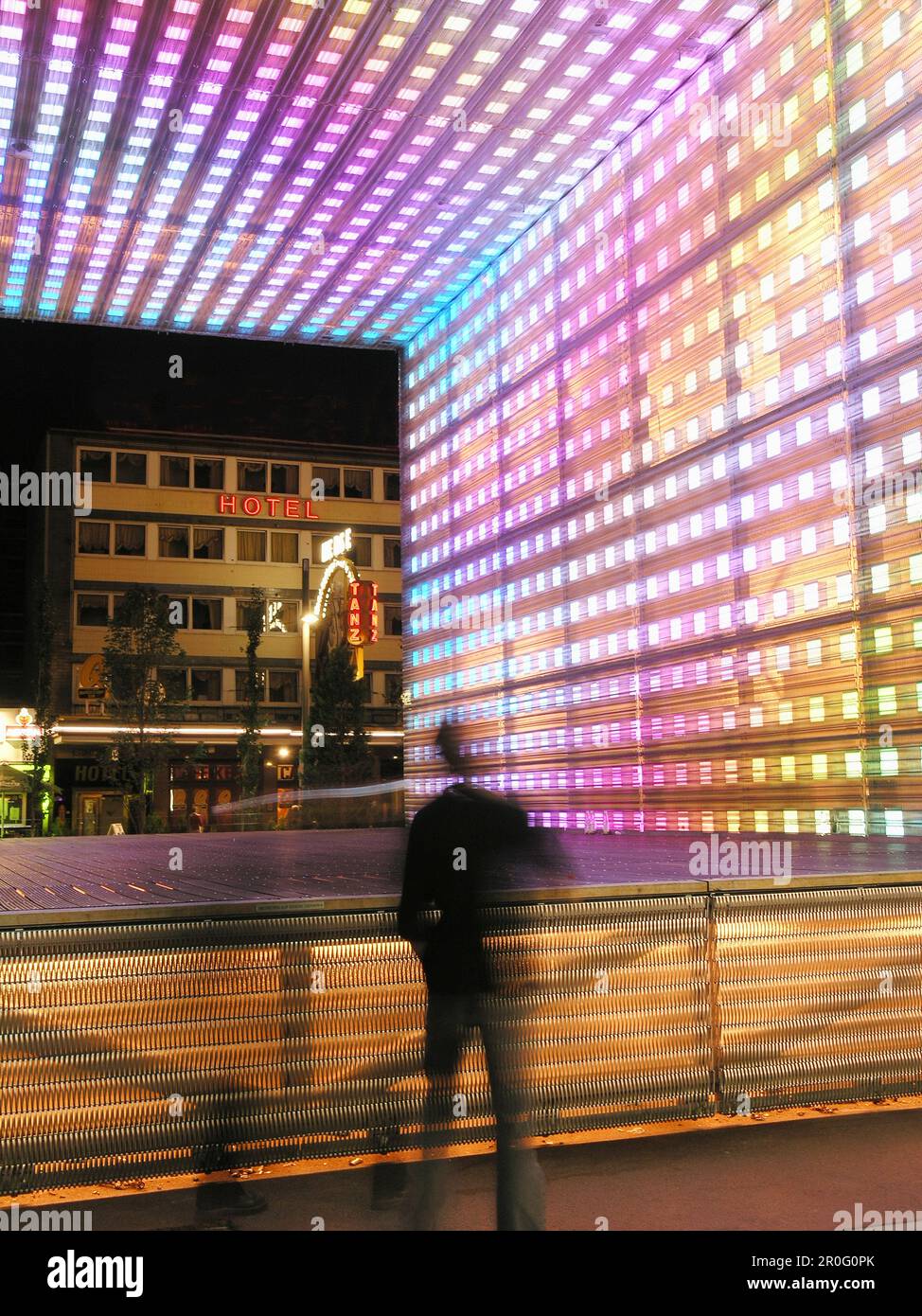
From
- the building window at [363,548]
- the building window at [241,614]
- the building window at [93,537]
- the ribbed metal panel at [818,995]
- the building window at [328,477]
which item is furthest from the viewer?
the building window at [363,548]

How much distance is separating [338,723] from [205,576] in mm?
11677

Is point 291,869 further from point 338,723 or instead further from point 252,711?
point 252,711

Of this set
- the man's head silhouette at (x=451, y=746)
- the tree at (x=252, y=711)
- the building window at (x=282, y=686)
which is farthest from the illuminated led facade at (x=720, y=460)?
the building window at (x=282, y=686)

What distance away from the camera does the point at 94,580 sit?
5175 cm

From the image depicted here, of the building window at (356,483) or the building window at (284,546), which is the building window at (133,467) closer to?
the building window at (284,546)

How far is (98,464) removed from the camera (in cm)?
5306

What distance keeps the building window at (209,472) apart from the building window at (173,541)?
7.29ft

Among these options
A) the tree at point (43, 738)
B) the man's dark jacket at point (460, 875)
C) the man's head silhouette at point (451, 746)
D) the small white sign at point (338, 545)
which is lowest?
the man's dark jacket at point (460, 875)

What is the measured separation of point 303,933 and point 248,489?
50203 mm

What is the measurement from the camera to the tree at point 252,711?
45.0 meters

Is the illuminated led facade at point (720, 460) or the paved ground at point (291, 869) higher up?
the illuminated led facade at point (720, 460)

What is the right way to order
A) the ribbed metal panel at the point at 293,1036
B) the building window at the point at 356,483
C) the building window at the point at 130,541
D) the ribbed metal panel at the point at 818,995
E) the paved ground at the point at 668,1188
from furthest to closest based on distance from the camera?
the building window at the point at 356,483
the building window at the point at 130,541
the ribbed metal panel at the point at 818,995
the ribbed metal panel at the point at 293,1036
the paved ground at the point at 668,1188

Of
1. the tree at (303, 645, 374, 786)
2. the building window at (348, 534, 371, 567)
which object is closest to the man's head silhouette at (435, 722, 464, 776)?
the tree at (303, 645, 374, 786)

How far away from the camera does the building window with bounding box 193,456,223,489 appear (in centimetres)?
5425
